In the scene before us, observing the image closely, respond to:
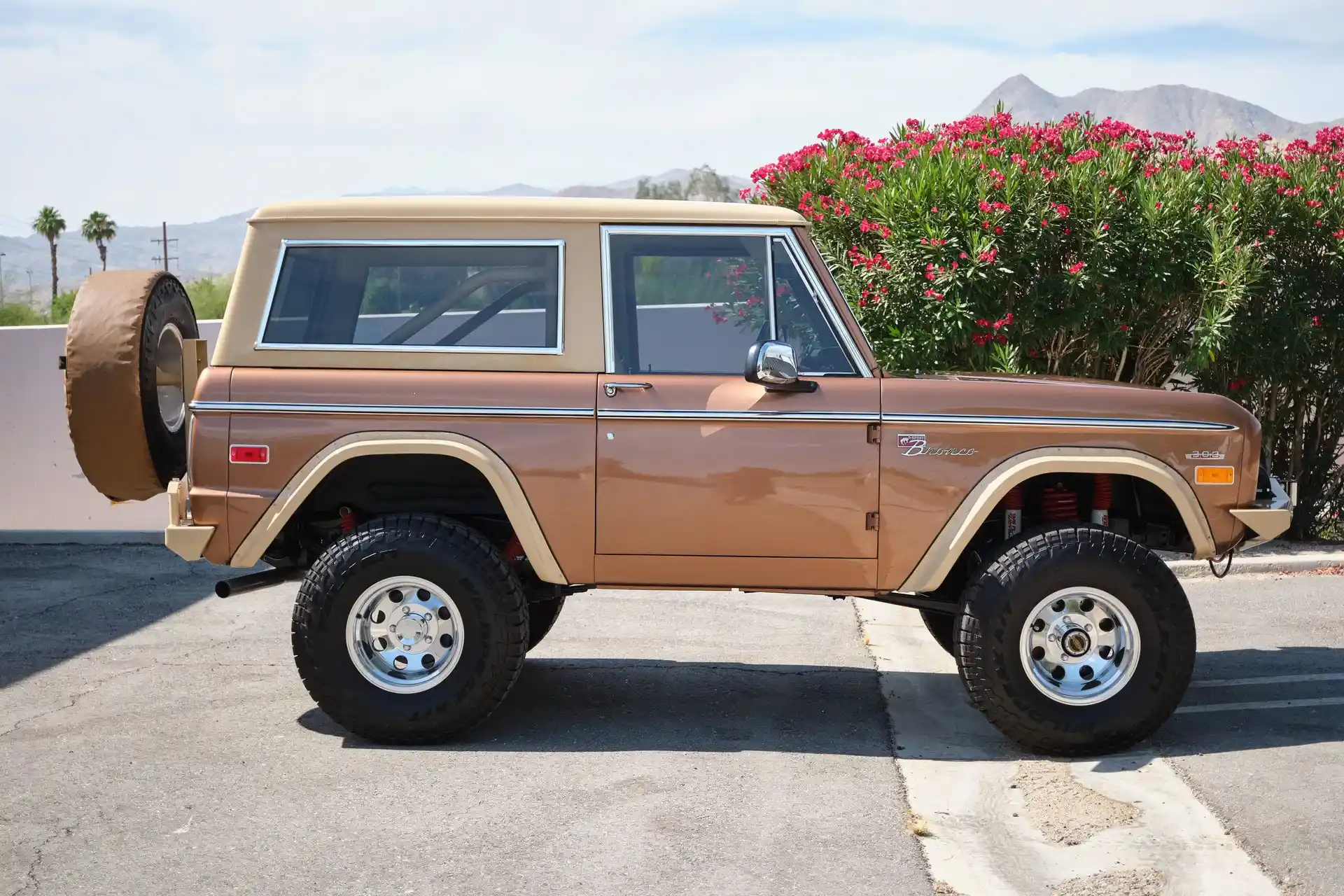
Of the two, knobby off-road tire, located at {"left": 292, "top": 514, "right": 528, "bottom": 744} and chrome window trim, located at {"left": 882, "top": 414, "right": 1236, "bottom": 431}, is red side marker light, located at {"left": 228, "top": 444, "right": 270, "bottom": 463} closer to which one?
knobby off-road tire, located at {"left": 292, "top": 514, "right": 528, "bottom": 744}

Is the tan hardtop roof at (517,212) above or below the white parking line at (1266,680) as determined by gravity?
above

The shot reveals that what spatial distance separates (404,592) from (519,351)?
3.76 ft

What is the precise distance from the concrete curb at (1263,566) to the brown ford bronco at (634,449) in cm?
417

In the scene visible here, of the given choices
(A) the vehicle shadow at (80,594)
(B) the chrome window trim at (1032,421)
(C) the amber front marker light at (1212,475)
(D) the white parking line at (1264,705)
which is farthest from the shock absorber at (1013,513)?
(A) the vehicle shadow at (80,594)

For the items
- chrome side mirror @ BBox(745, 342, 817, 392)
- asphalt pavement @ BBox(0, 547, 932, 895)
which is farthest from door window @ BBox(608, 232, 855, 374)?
asphalt pavement @ BBox(0, 547, 932, 895)

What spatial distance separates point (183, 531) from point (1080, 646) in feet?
12.5

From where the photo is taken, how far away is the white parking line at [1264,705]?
6477 mm

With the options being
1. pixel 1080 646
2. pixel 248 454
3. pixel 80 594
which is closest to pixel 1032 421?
pixel 1080 646

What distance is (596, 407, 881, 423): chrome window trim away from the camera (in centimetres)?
582

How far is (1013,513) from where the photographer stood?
20.3 feet

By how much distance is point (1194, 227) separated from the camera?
412 inches

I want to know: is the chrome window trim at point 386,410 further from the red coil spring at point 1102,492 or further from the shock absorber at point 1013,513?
the red coil spring at point 1102,492

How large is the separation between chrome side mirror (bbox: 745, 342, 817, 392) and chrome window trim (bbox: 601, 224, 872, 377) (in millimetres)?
145

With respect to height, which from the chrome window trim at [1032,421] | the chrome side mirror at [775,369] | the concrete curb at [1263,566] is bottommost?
the concrete curb at [1263,566]
